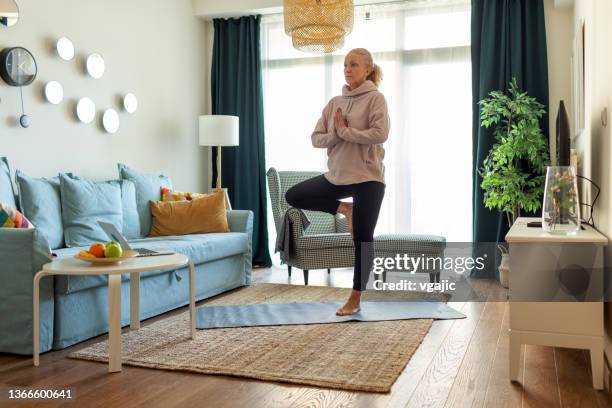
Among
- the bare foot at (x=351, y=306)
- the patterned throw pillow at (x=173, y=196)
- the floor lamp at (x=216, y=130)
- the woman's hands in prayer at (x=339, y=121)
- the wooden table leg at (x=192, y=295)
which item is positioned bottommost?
the bare foot at (x=351, y=306)

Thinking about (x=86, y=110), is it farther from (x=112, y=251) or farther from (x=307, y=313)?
(x=307, y=313)

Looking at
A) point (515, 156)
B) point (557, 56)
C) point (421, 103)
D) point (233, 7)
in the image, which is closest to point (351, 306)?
point (515, 156)

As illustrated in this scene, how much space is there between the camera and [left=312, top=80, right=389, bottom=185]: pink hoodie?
344cm

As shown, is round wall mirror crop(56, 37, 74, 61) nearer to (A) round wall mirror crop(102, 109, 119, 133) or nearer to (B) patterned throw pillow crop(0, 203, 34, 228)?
(A) round wall mirror crop(102, 109, 119, 133)

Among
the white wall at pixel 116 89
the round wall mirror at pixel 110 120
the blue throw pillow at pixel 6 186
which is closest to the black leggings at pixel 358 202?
the blue throw pillow at pixel 6 186

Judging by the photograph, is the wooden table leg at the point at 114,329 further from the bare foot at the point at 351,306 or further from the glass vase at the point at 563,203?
the glass vase at the point at 563,203

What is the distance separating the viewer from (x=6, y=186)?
3.60 meters

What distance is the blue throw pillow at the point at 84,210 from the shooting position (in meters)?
3.94

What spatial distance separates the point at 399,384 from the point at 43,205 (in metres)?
2.50

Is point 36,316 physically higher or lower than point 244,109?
lower

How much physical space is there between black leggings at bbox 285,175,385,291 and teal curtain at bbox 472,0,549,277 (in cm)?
210

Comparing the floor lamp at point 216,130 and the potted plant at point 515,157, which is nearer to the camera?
the potted plant at point 515,157

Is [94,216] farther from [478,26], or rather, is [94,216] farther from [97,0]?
[478,26]

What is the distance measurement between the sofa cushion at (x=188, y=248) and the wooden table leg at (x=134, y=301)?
11 centimetres
